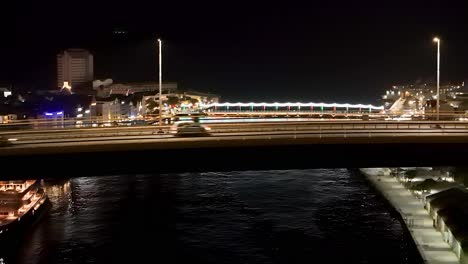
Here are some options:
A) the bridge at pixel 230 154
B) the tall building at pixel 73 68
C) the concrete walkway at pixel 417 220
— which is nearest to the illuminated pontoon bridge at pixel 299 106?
the tall building at pixel 73 68

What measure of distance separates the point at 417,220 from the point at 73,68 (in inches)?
2085

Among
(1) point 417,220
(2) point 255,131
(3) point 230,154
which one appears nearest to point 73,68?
(1) point 417,220

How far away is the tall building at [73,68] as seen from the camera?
65.3 m

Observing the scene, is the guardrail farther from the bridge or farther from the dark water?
the dark water

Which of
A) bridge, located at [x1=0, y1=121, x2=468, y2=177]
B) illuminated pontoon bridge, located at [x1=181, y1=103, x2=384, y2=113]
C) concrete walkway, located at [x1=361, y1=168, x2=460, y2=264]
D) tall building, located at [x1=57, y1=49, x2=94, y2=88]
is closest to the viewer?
bridge, located at [x1=0, y1=121, x2=468, y2=177]

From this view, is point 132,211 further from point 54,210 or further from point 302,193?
point 302,193

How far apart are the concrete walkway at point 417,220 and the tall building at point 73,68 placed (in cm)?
4525

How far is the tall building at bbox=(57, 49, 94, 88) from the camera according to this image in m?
65.3

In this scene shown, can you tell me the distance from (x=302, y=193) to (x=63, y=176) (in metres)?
14.8

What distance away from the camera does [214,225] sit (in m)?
17.6

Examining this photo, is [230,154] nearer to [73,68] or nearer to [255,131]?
[255,131]

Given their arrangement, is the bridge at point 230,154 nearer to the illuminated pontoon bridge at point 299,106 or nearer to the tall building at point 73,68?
the illuminated pontoon bridge at point 299,106

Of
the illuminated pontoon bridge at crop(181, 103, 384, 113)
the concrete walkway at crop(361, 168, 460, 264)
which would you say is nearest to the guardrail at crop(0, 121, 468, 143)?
the concrete walkway at crop(361, 168, 460, 264)

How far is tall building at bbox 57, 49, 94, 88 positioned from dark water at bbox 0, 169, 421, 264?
136 ft
